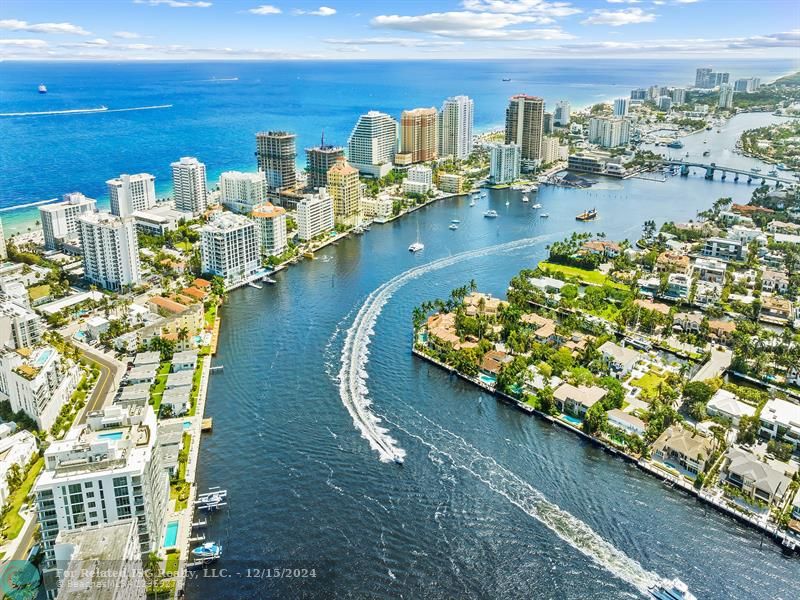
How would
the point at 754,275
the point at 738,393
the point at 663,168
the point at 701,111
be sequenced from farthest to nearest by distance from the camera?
the point at 701,111, the point at 663,168, the point at 754,275, the point at 738,393

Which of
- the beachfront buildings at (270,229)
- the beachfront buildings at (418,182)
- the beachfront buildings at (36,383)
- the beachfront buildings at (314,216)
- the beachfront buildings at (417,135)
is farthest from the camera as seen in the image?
the beachfront buildings at (417,135)

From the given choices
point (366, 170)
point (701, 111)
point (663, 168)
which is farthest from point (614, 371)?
point (701, 111)

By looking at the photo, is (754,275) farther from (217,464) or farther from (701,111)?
(701,111)

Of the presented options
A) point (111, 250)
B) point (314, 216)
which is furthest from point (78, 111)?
point (111, 250)

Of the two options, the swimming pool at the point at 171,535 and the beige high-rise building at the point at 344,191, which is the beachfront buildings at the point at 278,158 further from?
the swimming pool at the point at 171,535

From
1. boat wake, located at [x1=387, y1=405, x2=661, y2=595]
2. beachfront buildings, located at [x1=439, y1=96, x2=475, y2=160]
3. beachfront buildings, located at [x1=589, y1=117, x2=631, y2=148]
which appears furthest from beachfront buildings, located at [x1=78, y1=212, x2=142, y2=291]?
beachfront buildings, located at [x1=589, y1=117, x2=631, y2=148]

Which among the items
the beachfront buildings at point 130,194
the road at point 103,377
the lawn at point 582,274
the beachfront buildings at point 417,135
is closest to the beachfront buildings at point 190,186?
the beachfront buildings at point 130,194

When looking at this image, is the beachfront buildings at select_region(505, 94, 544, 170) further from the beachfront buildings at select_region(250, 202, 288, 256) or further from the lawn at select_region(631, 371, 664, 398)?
the lawn at select_region(631, 371, 664, 398)
